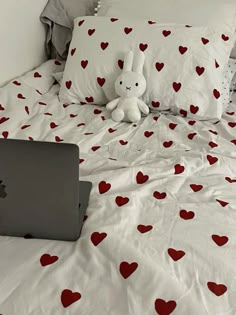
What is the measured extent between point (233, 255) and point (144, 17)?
1.10 meters

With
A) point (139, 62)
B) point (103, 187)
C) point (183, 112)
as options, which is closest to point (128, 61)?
point (139, 62)

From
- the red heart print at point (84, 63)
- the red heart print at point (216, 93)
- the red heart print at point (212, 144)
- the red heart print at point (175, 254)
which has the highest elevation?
the red heart print at point (84, 63)

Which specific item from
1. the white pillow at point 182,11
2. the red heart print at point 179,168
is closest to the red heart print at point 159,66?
the white pillow at point 182,11

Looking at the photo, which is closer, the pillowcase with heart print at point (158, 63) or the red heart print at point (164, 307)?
the red heart print at point (164, 307)

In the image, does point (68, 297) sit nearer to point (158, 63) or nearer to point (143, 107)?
point (143, 107)

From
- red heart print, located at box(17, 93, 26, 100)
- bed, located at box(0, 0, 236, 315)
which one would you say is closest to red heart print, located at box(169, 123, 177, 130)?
bed, located at box(0, 0, 236, 315)

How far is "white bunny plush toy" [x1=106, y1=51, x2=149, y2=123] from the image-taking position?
143 centimetres

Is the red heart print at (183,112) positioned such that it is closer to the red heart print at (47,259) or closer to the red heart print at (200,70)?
the red heart print at (200,70)

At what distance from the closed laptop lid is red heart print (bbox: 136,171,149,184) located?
0.25m

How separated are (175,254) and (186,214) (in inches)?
5.7

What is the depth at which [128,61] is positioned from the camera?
1456 millimetres

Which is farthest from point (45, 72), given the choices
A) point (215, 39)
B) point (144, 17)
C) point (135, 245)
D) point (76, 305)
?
point (76, 305)

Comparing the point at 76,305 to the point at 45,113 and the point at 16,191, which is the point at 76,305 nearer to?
the point at 16,191

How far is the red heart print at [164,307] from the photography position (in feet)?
2.28
